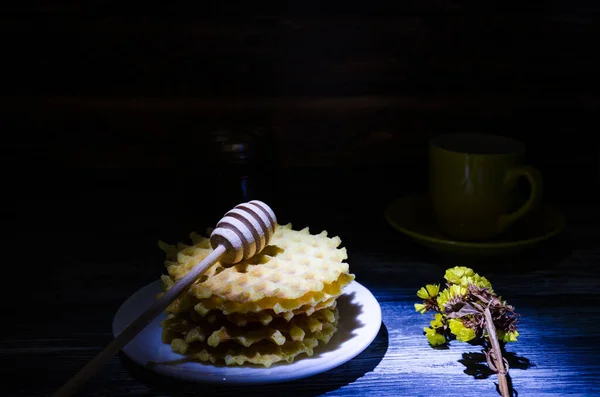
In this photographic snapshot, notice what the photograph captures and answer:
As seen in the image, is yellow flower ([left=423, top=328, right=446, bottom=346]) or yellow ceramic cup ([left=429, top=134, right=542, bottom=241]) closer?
yellow flower ([left=423, top=328, right=446, bottom=346])

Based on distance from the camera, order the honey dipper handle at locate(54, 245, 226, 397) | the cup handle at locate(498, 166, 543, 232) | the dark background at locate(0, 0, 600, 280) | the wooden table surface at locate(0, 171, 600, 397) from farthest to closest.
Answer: the dark background at locate(0, 0, 600, 280) → the cup handle at locate(498, 166, 543, 232) → the wooden table surface at locate(0, 171, 600, 397) → the honey dipper handle at locate(54, 245, 226, 397)

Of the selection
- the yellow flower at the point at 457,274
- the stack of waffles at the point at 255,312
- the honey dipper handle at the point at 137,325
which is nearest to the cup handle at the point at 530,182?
the yellow flower at the point at 457,274

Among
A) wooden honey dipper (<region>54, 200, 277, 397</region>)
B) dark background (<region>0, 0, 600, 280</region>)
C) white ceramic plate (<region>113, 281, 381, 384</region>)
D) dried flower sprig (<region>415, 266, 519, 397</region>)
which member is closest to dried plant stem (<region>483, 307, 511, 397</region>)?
dried flower sprig (<region>415, 266, 519, 397</region>)

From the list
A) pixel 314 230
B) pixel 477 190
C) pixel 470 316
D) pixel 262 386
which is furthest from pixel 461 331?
pixel 314 230

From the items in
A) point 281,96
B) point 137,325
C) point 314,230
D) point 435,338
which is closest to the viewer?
point 137,325

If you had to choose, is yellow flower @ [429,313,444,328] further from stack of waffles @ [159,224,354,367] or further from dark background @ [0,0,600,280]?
dark background @ [0,0,600,280]

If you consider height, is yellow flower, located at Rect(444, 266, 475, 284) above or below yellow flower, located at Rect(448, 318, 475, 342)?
above

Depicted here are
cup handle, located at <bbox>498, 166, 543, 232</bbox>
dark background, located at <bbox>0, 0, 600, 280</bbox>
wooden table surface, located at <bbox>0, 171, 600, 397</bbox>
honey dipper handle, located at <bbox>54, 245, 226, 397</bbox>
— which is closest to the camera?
honey dipper handle, located at <bbox>54, 245, 226, 397</bbox>

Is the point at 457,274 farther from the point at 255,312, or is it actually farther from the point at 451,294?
the point at 255,312
